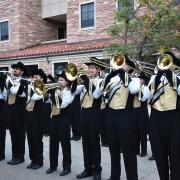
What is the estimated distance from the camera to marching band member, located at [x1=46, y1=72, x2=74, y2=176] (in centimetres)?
639

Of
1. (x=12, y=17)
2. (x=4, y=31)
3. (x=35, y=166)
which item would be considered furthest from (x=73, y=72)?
(x=4, y=31)

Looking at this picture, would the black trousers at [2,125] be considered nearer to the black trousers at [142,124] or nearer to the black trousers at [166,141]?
the black trousers at [142,124]

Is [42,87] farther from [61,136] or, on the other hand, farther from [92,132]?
[92,132]

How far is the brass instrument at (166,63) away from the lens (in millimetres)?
4832

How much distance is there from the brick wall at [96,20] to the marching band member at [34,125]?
11345mm

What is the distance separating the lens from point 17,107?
7.24 metres

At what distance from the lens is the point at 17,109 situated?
285 inches

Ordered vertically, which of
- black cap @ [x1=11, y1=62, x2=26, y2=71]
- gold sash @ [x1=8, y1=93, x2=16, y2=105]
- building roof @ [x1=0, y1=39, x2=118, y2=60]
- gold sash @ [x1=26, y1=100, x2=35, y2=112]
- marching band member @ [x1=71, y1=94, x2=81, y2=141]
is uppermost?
building roof @ [x1=0, y1=39, x2=118, y2=60]

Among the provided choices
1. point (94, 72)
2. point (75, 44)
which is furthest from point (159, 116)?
point (75, 44)

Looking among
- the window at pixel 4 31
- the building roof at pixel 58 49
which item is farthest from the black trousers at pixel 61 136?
the window at pixel 4 31

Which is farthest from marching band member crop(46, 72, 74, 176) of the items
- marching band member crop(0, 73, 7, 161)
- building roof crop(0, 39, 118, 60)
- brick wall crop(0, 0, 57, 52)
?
brick wall crop(0, 0, 57, 52)

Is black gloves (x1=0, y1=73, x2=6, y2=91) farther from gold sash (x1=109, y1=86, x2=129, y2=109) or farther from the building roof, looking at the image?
the building roof

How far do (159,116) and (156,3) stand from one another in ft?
21.4

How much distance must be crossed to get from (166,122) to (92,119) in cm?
165
